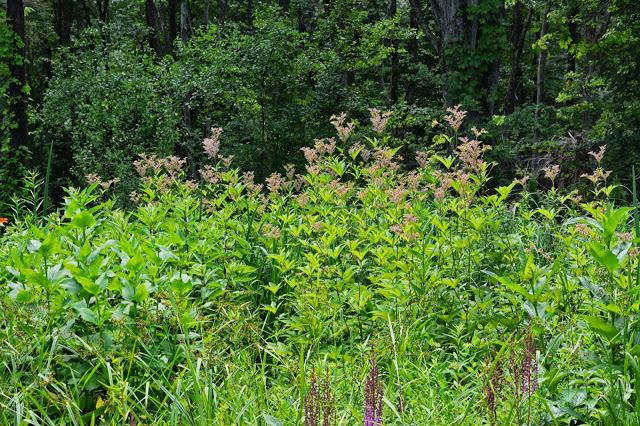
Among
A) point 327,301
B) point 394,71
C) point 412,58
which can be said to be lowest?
point 327,301

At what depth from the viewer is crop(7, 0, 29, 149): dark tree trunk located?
48.1 feet

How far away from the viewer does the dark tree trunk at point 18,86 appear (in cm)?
1467

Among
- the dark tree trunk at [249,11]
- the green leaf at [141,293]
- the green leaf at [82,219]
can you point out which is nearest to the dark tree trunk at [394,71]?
the dark tree trunk at [249,11]

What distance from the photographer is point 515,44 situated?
20.9 meters

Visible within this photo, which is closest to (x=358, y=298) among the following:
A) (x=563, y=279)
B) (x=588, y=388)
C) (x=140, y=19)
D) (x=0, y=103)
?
(x=563, y=279)

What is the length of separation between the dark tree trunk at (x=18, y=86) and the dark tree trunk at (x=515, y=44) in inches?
524

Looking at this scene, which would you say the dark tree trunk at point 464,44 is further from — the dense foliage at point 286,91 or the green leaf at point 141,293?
the green leaf at point 141,293

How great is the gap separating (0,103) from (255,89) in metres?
6.59

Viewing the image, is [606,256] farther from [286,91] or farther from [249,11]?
[249,11]

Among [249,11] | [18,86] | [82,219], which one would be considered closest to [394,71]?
[18,86]

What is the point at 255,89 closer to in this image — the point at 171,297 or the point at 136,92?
the point at 136,92

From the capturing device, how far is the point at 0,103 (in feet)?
53.9

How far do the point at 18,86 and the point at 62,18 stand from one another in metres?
12.8

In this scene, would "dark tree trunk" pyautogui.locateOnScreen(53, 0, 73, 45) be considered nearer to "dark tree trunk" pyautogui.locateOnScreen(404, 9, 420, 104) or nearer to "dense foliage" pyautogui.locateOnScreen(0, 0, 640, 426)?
"dark tree trunk" pyautogui.locateOnScreen(404, 9, 420, 104)
